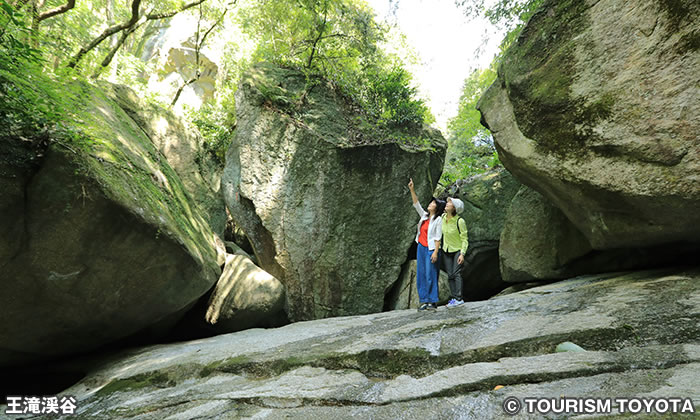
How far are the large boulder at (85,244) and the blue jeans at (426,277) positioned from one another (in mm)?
3783

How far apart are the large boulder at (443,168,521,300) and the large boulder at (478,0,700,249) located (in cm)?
325

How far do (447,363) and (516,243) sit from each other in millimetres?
4633

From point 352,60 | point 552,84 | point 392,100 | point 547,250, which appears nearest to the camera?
point 552,84

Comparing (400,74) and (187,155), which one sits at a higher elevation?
(400,74)

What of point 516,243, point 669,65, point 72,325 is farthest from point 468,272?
point 72,325

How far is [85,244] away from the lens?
4461 millimetres

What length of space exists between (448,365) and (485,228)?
6.34 metres

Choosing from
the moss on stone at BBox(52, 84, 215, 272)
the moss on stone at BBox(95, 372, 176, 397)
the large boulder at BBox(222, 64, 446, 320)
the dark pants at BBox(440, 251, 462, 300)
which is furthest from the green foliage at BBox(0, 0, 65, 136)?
the dark pants at BBox(440, 251, 462, 300)

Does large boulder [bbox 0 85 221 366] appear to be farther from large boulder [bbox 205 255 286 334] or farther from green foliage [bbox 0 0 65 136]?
large boulder [bbox 205 255 286 334]

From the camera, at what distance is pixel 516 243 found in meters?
7.02

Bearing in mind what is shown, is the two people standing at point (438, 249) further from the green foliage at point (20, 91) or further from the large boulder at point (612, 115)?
the green foliage at point (20, 91)

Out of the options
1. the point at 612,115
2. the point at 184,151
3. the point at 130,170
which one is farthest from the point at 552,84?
the point at 184,151

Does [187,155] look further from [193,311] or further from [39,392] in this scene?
[39,392]

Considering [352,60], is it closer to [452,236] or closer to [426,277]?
[452,236]
